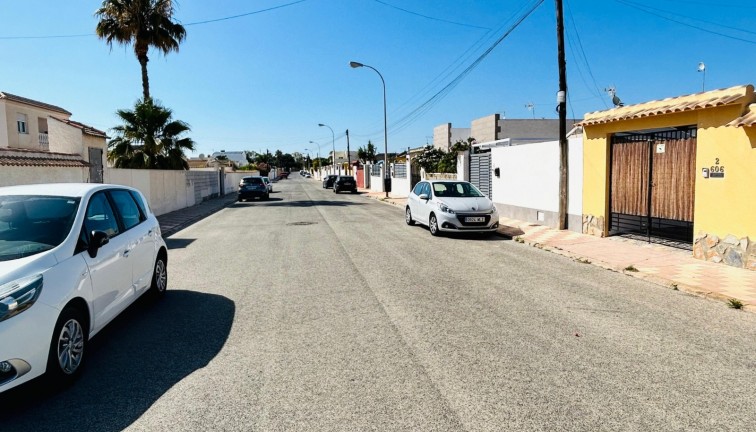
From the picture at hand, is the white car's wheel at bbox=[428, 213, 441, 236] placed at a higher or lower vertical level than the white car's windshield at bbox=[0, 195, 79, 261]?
lower

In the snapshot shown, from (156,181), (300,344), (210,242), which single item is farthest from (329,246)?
(156,181)

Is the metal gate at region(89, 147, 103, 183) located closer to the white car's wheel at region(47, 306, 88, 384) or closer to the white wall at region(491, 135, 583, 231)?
the white car's wheel at region(47, 306, 88, 384)

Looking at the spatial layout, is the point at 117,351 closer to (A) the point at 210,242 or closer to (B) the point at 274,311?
(B) the point at 274,311

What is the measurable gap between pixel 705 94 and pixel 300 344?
8.66 meters

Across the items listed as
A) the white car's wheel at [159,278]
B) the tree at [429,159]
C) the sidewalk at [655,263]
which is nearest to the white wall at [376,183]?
the tree at [429,159]

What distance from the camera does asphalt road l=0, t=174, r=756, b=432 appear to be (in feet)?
11.0

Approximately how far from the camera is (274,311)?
591cm

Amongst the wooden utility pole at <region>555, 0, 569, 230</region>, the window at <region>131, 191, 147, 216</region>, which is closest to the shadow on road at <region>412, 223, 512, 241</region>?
the wooden utility pole at <region>555, 0, 569, 230</region>

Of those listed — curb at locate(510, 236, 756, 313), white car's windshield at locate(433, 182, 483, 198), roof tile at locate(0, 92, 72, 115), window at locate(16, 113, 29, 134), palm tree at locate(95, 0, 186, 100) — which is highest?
palm tree at locate(95, 0, 186, 100)

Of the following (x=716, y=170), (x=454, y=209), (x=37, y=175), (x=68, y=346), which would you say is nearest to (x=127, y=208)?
(x=68, y=346)

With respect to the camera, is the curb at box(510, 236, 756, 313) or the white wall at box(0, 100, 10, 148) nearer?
the curb at box(510, 236, 756, 313)

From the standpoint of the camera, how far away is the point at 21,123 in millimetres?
25734

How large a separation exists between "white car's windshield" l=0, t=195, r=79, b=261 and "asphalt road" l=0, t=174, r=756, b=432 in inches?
44.4

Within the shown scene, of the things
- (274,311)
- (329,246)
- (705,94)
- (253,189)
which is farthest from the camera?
(253,189)
